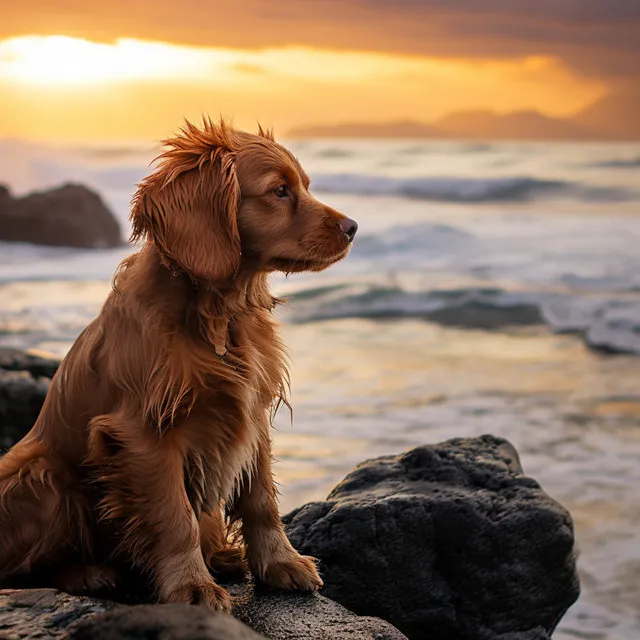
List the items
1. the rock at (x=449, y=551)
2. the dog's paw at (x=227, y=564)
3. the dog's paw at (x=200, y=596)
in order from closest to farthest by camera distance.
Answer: the dog's paw at (x=200, y=596) < the dog's paw at (x=227, y=564) < the rock at (x=449, y=551)

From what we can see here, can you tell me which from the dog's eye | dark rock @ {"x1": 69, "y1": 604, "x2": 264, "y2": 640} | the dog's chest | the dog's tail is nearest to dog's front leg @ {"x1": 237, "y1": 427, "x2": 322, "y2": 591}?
the dog's chest

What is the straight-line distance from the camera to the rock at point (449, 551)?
4.70 meters

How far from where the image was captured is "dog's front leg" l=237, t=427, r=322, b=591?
407 cm

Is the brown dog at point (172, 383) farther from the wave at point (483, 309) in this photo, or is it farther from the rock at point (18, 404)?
the wave at point (483, 309)

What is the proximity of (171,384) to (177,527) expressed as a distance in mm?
559

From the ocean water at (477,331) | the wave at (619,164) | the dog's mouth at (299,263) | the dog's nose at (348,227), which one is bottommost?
the ocean water at (477,331)

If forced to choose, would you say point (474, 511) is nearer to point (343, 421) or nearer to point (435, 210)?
point (343, 421)

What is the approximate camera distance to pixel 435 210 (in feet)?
90.0

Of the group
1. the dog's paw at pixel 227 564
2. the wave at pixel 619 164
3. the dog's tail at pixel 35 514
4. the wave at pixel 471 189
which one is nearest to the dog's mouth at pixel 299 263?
the dog's tail at pixel 35 514

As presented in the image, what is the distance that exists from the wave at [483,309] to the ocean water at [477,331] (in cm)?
5

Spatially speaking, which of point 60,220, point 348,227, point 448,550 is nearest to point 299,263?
point 348,227

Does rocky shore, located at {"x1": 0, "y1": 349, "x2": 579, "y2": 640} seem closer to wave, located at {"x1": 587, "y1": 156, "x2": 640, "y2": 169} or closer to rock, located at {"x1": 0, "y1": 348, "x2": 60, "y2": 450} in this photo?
rock, located at {"x1": 0, "y1": 348, "x2": 60, "y2": 450}

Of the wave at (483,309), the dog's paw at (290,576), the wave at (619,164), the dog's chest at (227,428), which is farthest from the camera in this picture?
the wave at (619,164)

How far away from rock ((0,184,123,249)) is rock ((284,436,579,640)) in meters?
17.9
